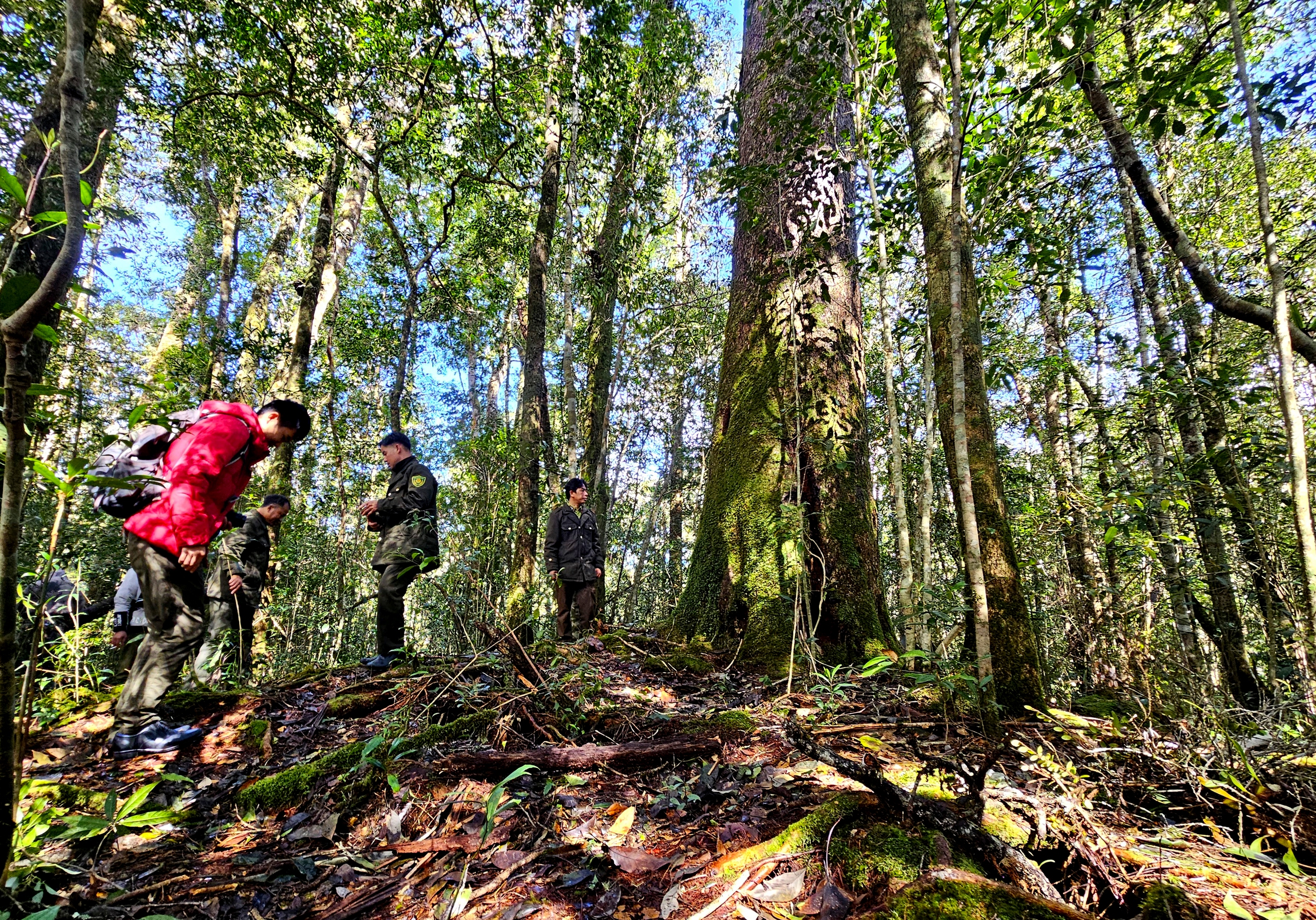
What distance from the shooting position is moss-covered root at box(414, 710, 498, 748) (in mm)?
2867

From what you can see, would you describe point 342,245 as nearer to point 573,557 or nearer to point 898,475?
point 573,557

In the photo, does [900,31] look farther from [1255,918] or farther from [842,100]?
[1255,918]

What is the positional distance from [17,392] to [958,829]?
2713mm

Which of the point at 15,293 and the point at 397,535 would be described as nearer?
the point at 15,293

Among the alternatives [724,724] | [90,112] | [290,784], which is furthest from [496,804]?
[90,112]

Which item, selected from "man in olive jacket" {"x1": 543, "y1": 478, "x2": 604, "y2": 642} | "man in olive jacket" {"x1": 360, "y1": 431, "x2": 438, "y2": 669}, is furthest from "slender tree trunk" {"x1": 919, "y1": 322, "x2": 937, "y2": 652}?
"man in olive jacket" {"x1": 360, "y1": 431, "x2": 438, "y2": 669}

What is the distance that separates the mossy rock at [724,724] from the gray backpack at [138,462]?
3191 millimetres

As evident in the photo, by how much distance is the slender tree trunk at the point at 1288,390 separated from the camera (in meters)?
2.54

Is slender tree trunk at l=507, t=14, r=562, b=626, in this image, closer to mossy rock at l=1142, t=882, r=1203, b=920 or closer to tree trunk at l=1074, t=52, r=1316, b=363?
mossy rock at l=1142, t=882, r=1203, b=920

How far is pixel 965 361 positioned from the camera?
2.96 metres

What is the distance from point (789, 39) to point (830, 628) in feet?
18.4

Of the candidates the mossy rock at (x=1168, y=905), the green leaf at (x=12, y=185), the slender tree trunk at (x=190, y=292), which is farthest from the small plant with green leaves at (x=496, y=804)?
the slender tree trunk at (x=190, y=292)

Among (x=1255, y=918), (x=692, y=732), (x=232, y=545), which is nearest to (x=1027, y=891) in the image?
(x=1255, y=918)

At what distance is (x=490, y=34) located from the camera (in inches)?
286
